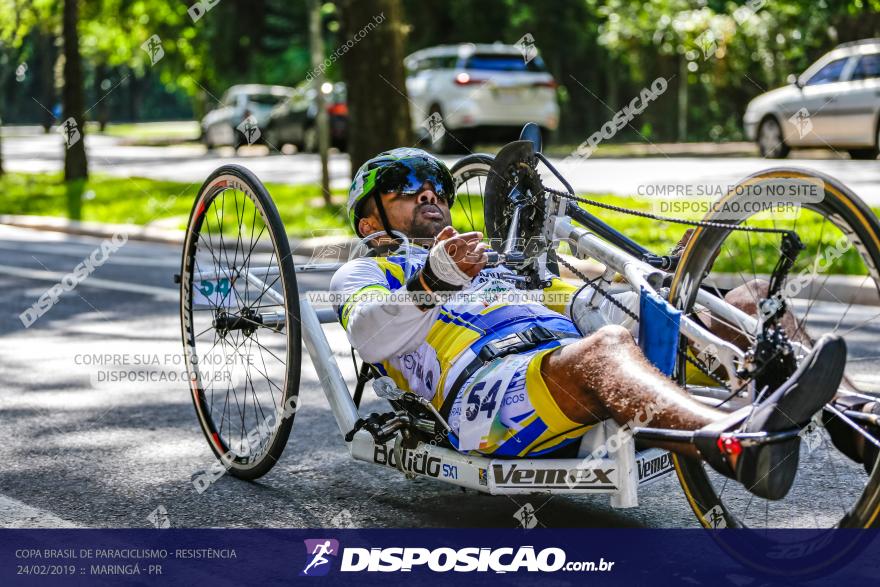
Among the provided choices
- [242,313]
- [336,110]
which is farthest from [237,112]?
[242,313]

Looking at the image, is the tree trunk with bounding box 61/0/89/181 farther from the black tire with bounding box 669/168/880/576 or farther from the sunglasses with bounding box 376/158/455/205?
the black tire with bounding box 669/168/880/576

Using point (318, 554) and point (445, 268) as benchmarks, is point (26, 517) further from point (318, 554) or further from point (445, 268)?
point (445, 268)

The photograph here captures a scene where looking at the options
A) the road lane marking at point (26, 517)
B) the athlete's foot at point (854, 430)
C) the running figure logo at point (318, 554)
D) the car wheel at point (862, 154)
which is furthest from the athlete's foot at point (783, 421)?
the car wheel at point (862, 154)

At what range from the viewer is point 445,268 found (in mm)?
3566

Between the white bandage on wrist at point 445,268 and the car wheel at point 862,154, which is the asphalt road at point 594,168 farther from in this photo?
the white bandage on wrist at point 445,268

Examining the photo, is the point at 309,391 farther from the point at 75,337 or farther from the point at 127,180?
the point at 127,180

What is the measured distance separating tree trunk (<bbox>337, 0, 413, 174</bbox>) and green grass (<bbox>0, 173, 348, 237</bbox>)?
35.5 inches

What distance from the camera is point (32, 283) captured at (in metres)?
10.3

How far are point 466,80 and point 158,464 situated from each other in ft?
56.2

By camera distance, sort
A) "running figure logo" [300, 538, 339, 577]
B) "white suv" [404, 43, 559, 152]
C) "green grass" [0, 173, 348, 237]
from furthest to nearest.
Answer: "white suv" [404, 43, 559, 152] < "green grass" [0, 173, 348, 237] < "running figure logo" [300, 538, 339, 577]

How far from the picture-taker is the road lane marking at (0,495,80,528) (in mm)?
4176

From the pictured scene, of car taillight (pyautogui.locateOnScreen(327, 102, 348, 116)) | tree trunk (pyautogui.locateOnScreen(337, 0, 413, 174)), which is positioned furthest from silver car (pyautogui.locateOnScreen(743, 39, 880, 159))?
car taillight (pyautogui.locateOnScreen(327, 102, 348, 116))

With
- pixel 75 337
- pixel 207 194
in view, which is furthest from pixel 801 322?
Result: pixel 75 337

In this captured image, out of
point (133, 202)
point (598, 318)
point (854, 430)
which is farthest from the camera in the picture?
point (133, 202)
